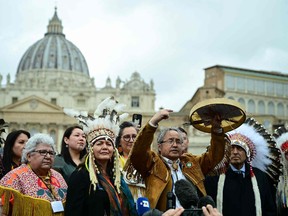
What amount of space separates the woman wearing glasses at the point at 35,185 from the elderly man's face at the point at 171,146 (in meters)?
1.01

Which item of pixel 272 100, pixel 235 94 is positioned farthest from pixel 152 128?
pixel 272 100

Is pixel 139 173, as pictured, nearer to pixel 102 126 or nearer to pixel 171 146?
pixel 171 146

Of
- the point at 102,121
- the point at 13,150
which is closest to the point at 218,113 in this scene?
the point at 102,121

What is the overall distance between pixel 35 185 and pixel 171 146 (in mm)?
1268

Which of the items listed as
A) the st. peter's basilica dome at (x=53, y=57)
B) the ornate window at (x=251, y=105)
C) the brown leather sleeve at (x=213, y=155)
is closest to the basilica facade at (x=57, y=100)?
the ornate window at (x=251, y=105)

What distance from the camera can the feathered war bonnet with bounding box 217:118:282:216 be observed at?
5172 millimetres

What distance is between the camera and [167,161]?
459 centimetres

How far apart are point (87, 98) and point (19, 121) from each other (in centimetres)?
832

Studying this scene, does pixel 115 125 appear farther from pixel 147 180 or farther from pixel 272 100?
pixel 272 100

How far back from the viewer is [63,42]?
84875mm

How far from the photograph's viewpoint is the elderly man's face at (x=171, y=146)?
4.59 m

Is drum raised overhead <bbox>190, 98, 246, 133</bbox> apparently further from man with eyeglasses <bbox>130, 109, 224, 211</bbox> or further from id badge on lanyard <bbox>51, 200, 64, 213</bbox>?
id badge on lanyard <bbox>51, 200, 64, 213</bbox>

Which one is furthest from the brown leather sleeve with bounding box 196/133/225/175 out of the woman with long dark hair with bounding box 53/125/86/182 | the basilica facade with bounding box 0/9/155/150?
the basilica facade with bounding box 0/9/155/150

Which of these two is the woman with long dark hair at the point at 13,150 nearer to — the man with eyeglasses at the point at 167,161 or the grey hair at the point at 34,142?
the grey hair at the point at 34,142
